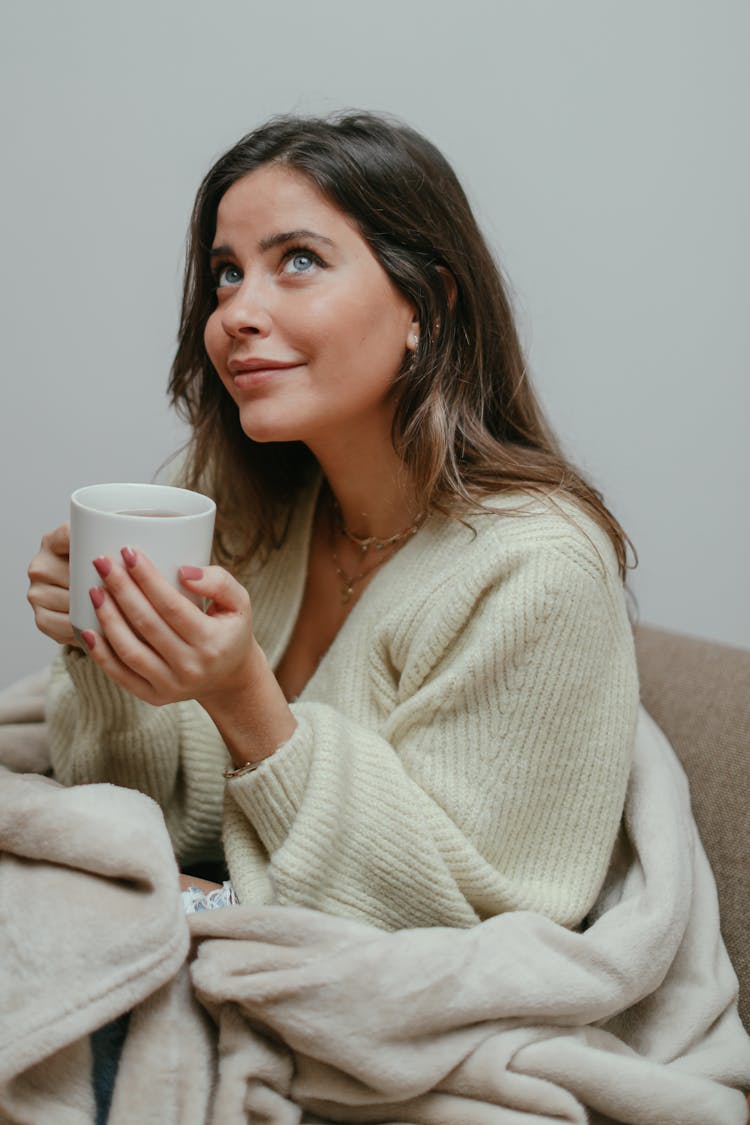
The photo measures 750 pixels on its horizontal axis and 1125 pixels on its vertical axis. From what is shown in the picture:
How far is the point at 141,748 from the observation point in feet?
3.73

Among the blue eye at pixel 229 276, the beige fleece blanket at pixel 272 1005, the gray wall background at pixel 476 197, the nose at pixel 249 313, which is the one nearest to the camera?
the beige fleece blanket at pixel 272 1005

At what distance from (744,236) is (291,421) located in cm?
87

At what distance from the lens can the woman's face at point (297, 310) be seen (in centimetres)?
106

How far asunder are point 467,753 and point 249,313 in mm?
470

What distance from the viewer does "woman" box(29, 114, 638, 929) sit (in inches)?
37.2

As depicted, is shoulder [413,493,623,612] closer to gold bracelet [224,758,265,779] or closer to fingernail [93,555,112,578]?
gold bracelet [224,758,265,779]

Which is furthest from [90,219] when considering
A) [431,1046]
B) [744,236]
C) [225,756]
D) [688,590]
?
[431,1046]

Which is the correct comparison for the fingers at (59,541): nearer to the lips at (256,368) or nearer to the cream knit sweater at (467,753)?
the cream knit sweater at (467,753)

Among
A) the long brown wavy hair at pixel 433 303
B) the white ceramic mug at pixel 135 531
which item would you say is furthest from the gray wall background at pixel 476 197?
the white ceramic mug at pixel 135 531

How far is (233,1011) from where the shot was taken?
819 mm

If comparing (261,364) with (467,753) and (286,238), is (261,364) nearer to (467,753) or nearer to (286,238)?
(286,238)

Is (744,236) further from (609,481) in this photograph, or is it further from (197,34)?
(197,34)

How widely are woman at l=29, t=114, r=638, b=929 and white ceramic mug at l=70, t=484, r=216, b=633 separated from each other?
0.7 inches

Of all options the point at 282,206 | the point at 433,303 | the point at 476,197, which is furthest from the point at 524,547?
the point at 476,197
